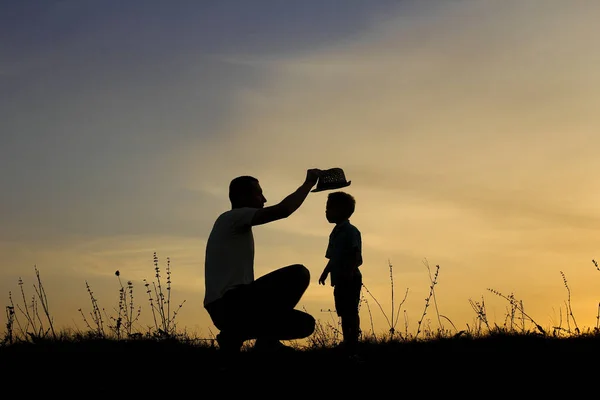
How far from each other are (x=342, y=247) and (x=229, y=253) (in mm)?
2443

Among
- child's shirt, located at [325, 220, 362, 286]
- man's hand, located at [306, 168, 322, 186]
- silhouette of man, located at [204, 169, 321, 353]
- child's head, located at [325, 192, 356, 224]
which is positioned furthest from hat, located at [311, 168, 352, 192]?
child's head, located at [325, 192, 356, 224]

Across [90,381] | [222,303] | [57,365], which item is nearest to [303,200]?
[222,303]

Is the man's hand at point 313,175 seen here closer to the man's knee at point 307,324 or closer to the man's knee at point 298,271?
the man's knee at point 298,271

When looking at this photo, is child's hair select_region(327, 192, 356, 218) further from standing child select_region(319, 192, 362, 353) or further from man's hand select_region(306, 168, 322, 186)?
man's hand select_region(306, 168, 322, 186)

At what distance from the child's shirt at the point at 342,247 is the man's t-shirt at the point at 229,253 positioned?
7.46ft

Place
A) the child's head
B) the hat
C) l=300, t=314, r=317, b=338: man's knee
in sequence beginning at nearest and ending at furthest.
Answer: l=300, t=314, r=317, b=338: man's knee, the hat, the child's head

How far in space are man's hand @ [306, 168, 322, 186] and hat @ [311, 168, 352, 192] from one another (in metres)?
0.34

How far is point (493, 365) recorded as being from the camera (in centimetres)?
672

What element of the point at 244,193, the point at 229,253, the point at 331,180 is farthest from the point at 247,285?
the point at 331,180

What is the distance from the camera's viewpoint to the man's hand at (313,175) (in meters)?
6.49

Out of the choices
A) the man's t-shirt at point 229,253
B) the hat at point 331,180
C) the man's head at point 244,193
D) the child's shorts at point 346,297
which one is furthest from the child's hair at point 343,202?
the man's t-shirt at point 229,253

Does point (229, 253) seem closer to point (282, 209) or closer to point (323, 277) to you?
point (282, 209)

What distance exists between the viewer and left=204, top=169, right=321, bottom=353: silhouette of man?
611cm

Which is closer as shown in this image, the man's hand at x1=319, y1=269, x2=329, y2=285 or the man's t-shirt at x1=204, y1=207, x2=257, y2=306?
the man's t-shirt at x1=204, y1=207, x2=257, y2=306
